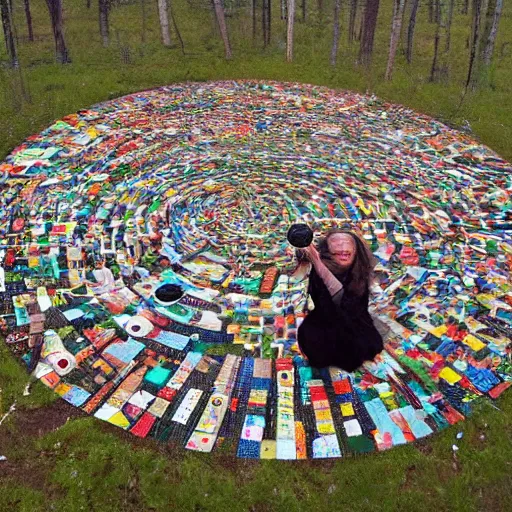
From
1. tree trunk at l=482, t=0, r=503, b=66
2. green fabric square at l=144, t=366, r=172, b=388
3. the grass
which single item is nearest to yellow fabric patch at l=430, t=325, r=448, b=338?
the grass

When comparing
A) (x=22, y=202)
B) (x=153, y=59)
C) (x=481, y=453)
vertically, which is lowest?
(x=481, y=453)

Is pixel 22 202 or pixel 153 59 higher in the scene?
pixel 153 59

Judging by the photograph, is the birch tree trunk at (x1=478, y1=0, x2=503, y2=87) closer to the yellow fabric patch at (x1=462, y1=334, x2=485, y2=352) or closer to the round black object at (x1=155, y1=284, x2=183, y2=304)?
the yellow fabric patch at (x1=462, y1=334, x2=485, y2=352)

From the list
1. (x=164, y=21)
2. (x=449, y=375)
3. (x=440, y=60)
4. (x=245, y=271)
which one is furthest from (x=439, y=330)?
(x=164, y=21)

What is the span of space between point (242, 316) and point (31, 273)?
93.3 inches

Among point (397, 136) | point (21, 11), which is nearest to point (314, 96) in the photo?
point (397, 136)

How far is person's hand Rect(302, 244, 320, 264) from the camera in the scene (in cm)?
340

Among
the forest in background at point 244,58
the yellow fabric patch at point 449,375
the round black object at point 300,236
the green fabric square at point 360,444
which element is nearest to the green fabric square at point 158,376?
the green fabric square at point 360,444

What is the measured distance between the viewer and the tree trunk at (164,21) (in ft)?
45.1

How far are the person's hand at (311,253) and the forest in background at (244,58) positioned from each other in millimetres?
6651

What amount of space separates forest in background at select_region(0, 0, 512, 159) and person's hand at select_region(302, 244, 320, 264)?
21.8ft

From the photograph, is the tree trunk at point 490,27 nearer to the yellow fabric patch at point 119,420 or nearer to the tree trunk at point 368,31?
the tree trunk at point 368,31

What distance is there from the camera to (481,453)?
393 centimetres

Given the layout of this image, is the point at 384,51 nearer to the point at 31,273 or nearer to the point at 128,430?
the point at 31,273
